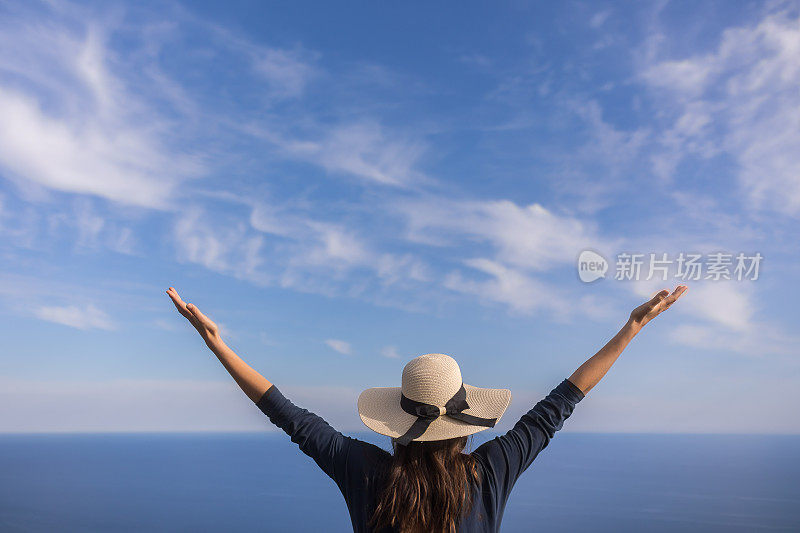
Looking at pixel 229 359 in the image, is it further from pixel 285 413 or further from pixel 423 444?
pixel 423 444

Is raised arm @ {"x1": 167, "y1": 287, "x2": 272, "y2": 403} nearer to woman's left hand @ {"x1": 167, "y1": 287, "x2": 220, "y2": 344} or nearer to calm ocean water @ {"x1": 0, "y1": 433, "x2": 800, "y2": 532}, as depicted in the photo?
woman's left hand @ {"x1": 167, "y1": 287, "x2": 220, "y2": 344}

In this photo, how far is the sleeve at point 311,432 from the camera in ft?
6.72

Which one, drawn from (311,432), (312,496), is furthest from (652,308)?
(312,496)

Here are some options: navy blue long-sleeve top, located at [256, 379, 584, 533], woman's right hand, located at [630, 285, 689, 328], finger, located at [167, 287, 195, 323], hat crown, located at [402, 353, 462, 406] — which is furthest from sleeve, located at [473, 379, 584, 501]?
finger, located at [167, 287, 195, 323]

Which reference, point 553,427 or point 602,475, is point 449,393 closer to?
point 553,427

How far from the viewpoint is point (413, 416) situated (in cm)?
210

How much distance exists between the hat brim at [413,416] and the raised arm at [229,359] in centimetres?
39

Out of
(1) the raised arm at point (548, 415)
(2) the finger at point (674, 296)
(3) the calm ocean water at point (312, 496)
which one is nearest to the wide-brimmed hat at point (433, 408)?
(1) the raised arm at point (548, 415)

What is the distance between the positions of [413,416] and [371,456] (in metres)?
0.20

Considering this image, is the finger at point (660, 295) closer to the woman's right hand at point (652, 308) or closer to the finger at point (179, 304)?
the woman's right hand at point (652, 308)

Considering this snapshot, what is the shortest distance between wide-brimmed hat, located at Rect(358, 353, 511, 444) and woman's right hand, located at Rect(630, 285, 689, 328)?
69 centimetres

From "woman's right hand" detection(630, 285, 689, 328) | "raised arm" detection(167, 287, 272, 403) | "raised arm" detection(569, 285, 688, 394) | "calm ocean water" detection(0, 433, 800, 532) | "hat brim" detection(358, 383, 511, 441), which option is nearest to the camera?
"hat brim" detection(358, 383, 511, 441)

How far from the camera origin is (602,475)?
427 ft

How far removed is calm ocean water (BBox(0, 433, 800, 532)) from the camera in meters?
80.6
